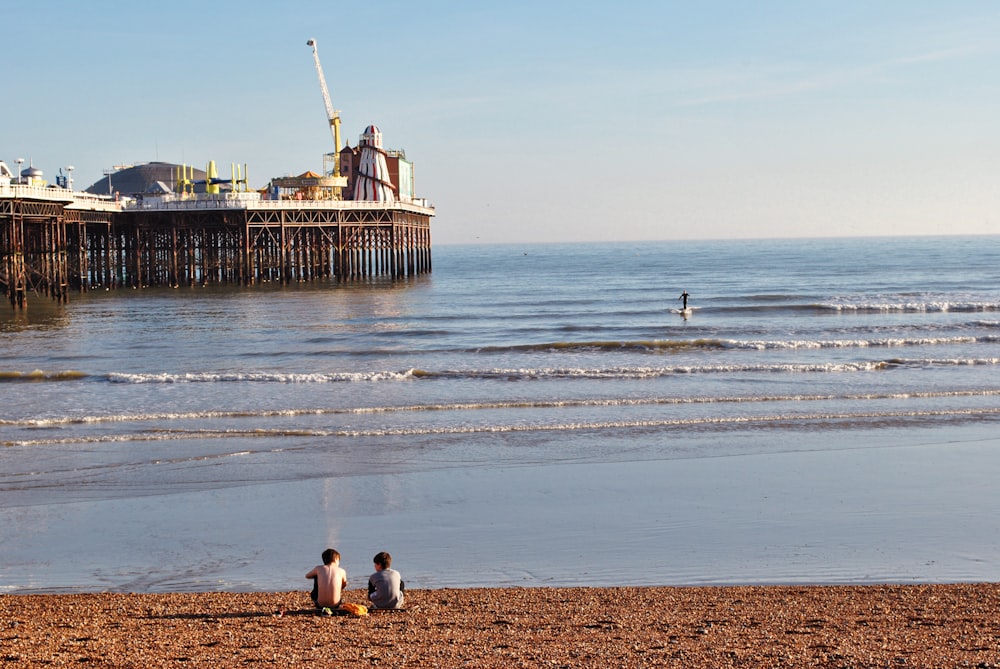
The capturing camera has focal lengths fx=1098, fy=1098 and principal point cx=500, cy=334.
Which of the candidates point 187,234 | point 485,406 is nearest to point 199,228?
Result: point 187,234

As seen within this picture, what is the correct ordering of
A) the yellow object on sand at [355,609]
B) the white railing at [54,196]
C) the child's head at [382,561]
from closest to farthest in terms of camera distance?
the yellow object on sand at [355,609] < the child's head at [382,561] < the white railing at [54,196]

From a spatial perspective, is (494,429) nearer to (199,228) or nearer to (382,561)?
(382,561)

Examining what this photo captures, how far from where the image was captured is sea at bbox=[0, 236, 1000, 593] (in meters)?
10.5

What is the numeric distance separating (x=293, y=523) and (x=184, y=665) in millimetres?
4868

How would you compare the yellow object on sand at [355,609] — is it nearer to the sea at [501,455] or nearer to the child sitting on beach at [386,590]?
the child sitting on beach at [386,590]

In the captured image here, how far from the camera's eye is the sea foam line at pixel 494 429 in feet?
57.4

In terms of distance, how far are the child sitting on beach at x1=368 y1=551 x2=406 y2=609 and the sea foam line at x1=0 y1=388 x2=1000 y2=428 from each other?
1118 centimetres

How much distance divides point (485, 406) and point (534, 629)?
40.5 ft

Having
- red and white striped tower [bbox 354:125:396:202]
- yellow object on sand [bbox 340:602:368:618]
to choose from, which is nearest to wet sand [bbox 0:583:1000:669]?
yellow object on sand [bbox 340:602:368:618]

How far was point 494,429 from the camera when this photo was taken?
17.8m

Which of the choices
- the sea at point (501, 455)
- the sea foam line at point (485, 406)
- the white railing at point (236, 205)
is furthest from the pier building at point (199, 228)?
the sea foam line at point (485, 406)

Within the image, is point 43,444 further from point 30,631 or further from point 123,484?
point 30,631

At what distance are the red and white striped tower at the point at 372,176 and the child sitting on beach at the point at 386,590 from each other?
61839mm

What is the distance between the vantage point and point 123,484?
14078mm
